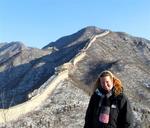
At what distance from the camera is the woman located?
9.34 m

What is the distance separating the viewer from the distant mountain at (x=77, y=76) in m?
40.4

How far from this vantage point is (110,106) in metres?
9.45

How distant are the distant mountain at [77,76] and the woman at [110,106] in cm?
1797

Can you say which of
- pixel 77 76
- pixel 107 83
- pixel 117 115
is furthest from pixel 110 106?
pixel 77 76

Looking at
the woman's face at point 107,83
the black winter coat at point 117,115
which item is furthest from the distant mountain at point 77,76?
the woman's face at point 107,83

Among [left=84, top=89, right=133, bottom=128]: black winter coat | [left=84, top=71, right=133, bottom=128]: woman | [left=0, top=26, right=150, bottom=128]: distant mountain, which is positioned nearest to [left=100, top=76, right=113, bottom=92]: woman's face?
[left=84, top=71, right=133, bottom=128]: woman

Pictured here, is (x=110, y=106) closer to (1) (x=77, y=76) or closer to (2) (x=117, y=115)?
(2) (x=117, y=115)

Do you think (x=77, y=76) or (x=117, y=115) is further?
(x=77, y=76)

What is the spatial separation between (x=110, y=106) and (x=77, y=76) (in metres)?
47.6

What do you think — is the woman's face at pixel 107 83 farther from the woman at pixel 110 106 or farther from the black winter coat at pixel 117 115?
the black winter coat at pixel 117 115

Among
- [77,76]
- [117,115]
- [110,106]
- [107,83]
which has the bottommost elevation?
[77,76]

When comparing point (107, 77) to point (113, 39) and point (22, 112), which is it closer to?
point (22, 112)

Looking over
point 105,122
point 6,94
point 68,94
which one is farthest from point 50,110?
point 105,122

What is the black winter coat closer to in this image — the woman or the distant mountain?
the woman
